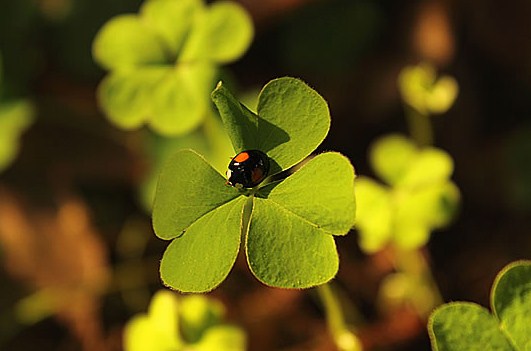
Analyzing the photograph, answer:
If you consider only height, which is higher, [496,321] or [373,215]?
[496,321]

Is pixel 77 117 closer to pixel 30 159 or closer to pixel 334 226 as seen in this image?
pixel 30 159

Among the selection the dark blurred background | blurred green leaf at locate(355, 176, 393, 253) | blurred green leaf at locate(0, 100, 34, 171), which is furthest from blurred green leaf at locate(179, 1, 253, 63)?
blurred green leaf at locate(0, 100, 34, 171)

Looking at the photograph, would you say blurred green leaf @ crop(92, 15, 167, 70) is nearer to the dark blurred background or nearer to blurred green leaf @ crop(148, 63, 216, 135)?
blurred green leaf @ crop(148, 63, 216, 135)

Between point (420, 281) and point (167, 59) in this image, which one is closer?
point (167, 59)

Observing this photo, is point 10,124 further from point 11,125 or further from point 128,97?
point 128,97

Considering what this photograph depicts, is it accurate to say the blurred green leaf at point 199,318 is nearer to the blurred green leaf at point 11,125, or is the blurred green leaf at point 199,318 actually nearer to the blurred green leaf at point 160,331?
the blurred green leaf at point 160,331

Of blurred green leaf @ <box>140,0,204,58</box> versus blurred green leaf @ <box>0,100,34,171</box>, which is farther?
blurred green leaf @ <box>0,100,34,171</box>

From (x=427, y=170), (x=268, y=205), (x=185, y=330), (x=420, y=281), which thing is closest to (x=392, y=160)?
(x=427, y=170)
